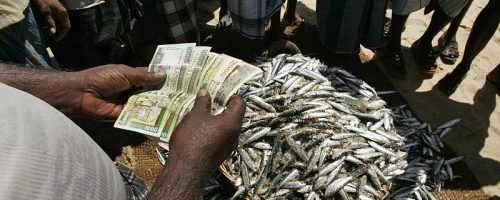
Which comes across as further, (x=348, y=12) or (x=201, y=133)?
(x=348, y=12)

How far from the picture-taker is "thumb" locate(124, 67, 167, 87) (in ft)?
8.30

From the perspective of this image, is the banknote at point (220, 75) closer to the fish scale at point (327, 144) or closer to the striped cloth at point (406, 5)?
the fish scale at point (327, 144)

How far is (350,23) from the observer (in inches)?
176

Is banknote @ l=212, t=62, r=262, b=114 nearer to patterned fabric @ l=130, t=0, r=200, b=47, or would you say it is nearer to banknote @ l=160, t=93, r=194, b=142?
banknote @ l=160, t=93, r=194, b=142

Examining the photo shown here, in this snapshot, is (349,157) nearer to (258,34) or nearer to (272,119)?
(272,119)

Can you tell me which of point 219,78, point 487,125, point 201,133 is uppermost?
point 201,133

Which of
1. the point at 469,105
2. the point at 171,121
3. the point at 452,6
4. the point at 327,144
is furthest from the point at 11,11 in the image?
the point at 469,105

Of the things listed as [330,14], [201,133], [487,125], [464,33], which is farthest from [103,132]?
[464,33]

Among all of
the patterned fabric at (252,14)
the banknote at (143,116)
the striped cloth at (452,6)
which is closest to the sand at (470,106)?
the striped cloth at (452,6)

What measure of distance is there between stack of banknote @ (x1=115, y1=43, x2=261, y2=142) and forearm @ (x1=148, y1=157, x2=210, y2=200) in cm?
68

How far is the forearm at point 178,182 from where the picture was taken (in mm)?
1695

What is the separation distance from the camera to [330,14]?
4539 mm

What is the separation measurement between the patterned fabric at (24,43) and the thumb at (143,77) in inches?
28.8

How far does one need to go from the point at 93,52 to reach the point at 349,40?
9.59ft
